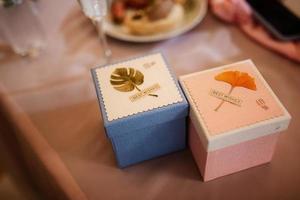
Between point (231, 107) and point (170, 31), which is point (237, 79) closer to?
point (231, 107)

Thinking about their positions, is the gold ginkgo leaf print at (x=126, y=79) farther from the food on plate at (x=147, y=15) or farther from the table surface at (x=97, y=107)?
the food on plate at (x=147, y=15)

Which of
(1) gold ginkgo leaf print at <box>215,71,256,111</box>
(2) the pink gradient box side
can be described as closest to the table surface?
(2) the pink gradient box side

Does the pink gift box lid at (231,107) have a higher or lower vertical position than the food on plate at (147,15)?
higher

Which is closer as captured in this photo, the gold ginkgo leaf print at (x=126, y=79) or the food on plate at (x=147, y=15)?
the gold ginkgo leaf print at (x=126, y=79)

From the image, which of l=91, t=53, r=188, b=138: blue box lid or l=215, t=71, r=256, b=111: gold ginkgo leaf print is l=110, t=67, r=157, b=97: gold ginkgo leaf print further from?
l=215, t=71, r=256, b=111: gold ginkgo leaf print

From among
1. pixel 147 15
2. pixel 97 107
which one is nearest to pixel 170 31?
pixel 147 15

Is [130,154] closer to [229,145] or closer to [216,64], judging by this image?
[229,145]

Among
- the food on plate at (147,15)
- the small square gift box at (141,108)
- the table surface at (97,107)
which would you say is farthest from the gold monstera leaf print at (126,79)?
the food on plate at (147,15)
